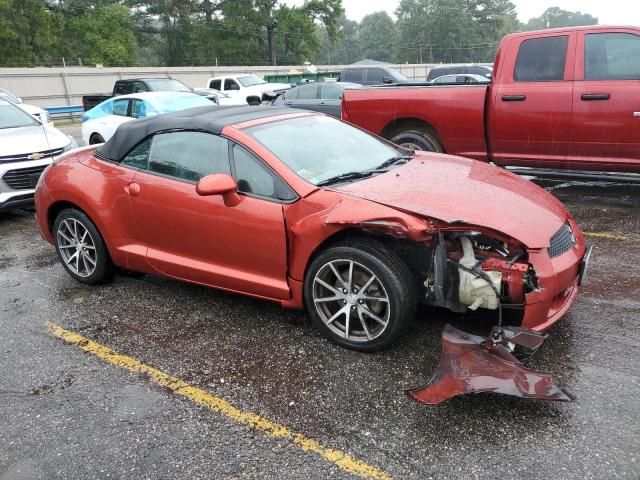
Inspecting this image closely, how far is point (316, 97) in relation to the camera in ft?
43.9

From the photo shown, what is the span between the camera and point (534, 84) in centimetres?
627

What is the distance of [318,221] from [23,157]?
17.5 feet

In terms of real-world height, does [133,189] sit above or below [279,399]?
above

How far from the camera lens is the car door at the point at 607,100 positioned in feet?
19.0

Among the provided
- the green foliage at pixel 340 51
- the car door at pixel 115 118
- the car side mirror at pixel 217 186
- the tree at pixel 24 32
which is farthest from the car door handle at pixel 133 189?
the green foliage at pixel 340 51

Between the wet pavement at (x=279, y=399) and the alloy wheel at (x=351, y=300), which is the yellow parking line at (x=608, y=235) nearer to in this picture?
the wet pavement at (x=279, y=399)

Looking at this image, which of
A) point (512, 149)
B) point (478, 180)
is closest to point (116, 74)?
point (512, 149)

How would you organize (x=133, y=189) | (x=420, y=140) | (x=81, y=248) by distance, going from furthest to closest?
(x=420, y=140) → (x=81, y=248) → (x=133, y=189)

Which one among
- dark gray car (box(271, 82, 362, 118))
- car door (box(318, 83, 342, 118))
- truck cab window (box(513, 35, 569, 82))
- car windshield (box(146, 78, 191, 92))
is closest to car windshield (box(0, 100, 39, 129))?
dark gray car (box(271, 82, 362, 118))

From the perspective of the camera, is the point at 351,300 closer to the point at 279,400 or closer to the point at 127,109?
the point at 279,400

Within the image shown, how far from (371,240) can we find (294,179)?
676mm

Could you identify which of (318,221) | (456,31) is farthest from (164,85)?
(456,31)

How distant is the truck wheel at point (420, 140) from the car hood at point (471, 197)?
2792 millimetres

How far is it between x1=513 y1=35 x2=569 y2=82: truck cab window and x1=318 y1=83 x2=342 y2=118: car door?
6157 millimetres
